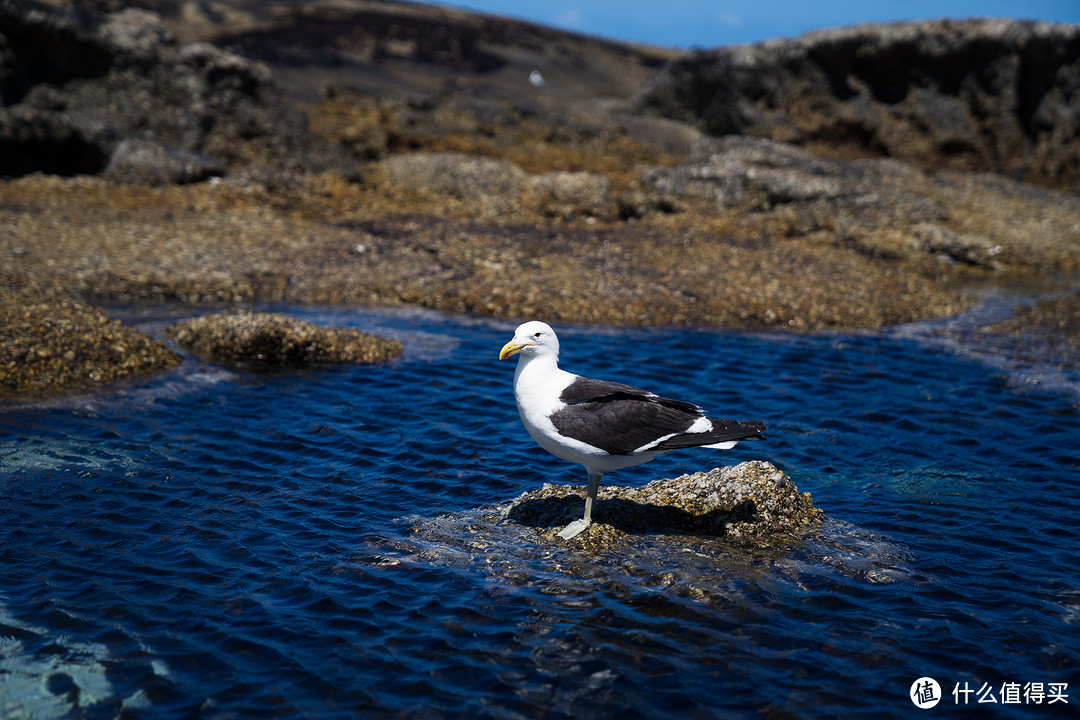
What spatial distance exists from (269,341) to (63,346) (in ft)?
9.40

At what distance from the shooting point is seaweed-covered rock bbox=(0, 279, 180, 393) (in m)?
11.9

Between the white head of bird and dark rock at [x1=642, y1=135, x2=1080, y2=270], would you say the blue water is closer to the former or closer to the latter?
the white head of bird

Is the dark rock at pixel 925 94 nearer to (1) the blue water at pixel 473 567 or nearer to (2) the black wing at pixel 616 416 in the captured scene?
(1) the blue water at pixel 473 567

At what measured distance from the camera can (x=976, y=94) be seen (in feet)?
92.5

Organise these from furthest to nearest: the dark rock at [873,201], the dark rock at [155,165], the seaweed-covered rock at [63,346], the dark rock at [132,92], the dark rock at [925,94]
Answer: the dark rock at [925,94] < the dark rock at [873,201] < the dark rock at [132,92] < the dark rock at [155,165] < the seaweed-covered rock at [63,346]

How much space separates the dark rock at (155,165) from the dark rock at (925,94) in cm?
1747

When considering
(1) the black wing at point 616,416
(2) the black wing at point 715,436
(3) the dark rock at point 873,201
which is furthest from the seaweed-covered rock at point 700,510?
(3) the dark rock at point 873,201

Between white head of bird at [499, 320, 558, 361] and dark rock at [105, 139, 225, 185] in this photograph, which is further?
dark rock at [105, 139, 225, 185]

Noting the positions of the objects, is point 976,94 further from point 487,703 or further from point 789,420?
point 487,703

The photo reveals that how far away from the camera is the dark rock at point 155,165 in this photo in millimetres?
20484

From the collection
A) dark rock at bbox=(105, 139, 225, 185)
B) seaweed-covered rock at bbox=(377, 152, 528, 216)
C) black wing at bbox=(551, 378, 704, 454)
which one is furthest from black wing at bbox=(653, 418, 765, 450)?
dark rock at bbox=(105, 139, 225, 185)

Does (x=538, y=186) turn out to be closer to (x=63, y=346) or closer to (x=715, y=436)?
(x=63, y=346)

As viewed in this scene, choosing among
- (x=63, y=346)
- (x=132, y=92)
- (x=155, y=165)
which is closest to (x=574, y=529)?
(x=63, y=346)

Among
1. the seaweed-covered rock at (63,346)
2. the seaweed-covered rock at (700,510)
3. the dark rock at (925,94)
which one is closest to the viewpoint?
the seaweed-covered rock at (700,510)
